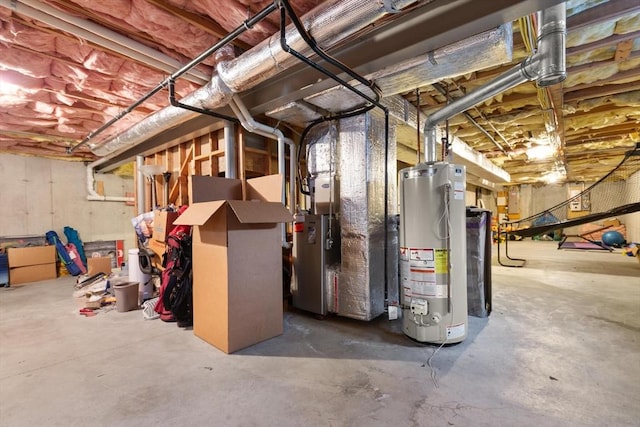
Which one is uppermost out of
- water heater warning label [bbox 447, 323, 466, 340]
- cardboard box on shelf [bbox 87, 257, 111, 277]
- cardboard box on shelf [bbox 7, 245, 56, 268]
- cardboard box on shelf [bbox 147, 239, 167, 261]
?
cardboard box on shelf [bbox 147, 239, 167, 261]

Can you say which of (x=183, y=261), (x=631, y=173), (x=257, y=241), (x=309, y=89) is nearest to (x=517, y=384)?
(x=257, y=241)

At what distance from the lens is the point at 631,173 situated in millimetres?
8070

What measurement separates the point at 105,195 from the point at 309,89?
6.03m

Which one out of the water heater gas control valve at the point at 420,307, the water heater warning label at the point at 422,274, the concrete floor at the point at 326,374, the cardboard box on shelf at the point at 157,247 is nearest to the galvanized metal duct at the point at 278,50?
the cardboard box on shelf at the point at 157,247

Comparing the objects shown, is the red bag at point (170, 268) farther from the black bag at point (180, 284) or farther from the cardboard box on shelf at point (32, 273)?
the cardboard box on shelf at point (32, 273)

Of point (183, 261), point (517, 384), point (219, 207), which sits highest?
point (219, 207)

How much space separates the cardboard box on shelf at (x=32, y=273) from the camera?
15.7ft

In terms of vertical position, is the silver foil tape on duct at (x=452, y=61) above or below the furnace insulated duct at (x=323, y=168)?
above

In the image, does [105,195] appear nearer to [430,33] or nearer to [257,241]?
[257,241]

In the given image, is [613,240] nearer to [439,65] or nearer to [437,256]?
[437,256]

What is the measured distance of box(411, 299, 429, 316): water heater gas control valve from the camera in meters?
2.23

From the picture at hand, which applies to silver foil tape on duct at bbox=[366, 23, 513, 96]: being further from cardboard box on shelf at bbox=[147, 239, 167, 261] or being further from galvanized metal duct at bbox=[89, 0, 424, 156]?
cardboard box on shelf at bbox=[147, 239, 167, 261]

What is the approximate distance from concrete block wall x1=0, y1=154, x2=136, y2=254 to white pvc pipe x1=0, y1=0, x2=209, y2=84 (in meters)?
5.05

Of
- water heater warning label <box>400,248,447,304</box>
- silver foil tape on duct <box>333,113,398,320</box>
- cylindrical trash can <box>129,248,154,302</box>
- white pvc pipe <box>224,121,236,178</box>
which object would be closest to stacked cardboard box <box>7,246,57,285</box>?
cylindrical trash can <box>129,248,154,302</box>
